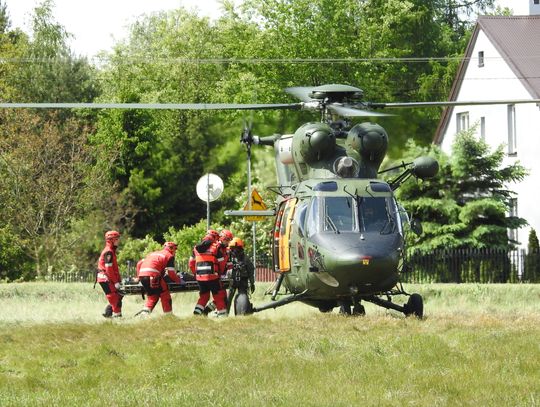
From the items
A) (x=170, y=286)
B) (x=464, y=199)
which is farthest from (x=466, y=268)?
(x=170, y=286)

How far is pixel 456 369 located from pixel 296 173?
9693mm

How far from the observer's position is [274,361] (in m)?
15.2

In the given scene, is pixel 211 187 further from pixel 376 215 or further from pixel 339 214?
pixel 376 215

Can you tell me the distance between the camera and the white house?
4584 centimetres

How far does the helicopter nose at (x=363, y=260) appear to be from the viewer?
817 inches

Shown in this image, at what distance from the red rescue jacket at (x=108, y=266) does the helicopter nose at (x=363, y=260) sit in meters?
4.84

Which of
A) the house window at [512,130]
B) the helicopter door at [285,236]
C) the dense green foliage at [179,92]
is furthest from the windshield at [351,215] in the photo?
the house window at [512,130]

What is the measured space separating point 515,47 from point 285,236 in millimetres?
28221

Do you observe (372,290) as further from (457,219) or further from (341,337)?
(457,219)

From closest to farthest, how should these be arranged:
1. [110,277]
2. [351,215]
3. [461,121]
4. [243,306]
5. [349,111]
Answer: [351,215], [349,111], [243,306], [110,277], [461,121]

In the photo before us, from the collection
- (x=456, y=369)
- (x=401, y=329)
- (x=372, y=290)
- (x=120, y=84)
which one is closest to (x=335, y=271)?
(x=372, y=290)

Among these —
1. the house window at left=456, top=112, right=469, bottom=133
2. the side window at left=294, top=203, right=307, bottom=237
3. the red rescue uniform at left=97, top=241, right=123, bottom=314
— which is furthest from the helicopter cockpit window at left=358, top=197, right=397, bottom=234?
the house window at left=456, top=112, right=469, bottom=133

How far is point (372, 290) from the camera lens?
21297 millimetres

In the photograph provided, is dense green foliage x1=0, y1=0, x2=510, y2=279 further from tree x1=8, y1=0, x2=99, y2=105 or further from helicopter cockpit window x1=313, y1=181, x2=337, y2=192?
helicopter cockpit window x1=313, y1=181, x2=337, y2=192
